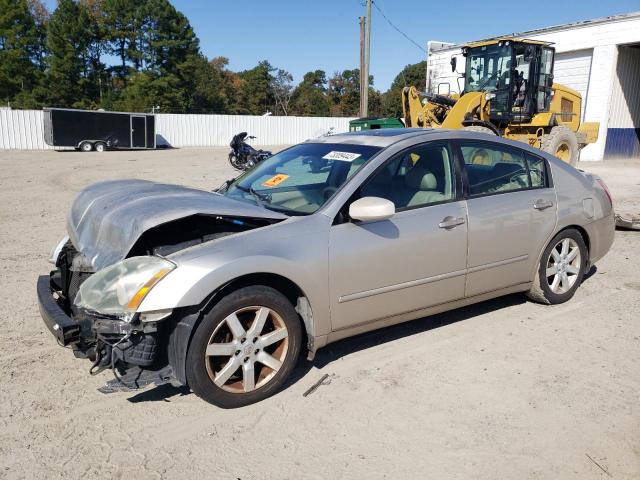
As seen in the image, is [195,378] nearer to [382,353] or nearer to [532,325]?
[382,353]

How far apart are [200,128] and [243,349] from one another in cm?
3388

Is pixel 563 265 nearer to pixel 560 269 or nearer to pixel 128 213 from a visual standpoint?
pixel 560 269

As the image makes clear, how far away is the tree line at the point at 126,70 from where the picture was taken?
5100 centimetres

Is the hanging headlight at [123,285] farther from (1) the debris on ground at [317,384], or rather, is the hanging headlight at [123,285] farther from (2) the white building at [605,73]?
(2) the white building at [605,73]

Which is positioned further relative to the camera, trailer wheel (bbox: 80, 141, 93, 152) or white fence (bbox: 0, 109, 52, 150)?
white fence (bbox: 0, 109, 52, 150)

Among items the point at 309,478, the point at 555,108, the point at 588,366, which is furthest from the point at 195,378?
the point at 555,108

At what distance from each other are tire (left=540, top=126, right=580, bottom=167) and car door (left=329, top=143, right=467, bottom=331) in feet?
37.1

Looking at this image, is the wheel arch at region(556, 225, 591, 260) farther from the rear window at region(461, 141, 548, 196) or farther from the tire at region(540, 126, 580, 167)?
the tire at region(540, 126, 580, 167)

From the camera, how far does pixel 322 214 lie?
358 cm

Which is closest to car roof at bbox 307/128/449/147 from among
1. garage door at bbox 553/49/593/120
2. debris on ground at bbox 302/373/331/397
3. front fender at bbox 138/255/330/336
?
front fender at bbox 138/255/330/336

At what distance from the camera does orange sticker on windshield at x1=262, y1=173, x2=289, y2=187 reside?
4270 millimetres

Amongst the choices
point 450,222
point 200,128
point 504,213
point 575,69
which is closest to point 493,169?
point 504,213

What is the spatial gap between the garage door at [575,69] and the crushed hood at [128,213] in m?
23.2

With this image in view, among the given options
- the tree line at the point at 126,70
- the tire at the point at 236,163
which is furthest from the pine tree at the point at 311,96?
the tire at the point at 236,163
